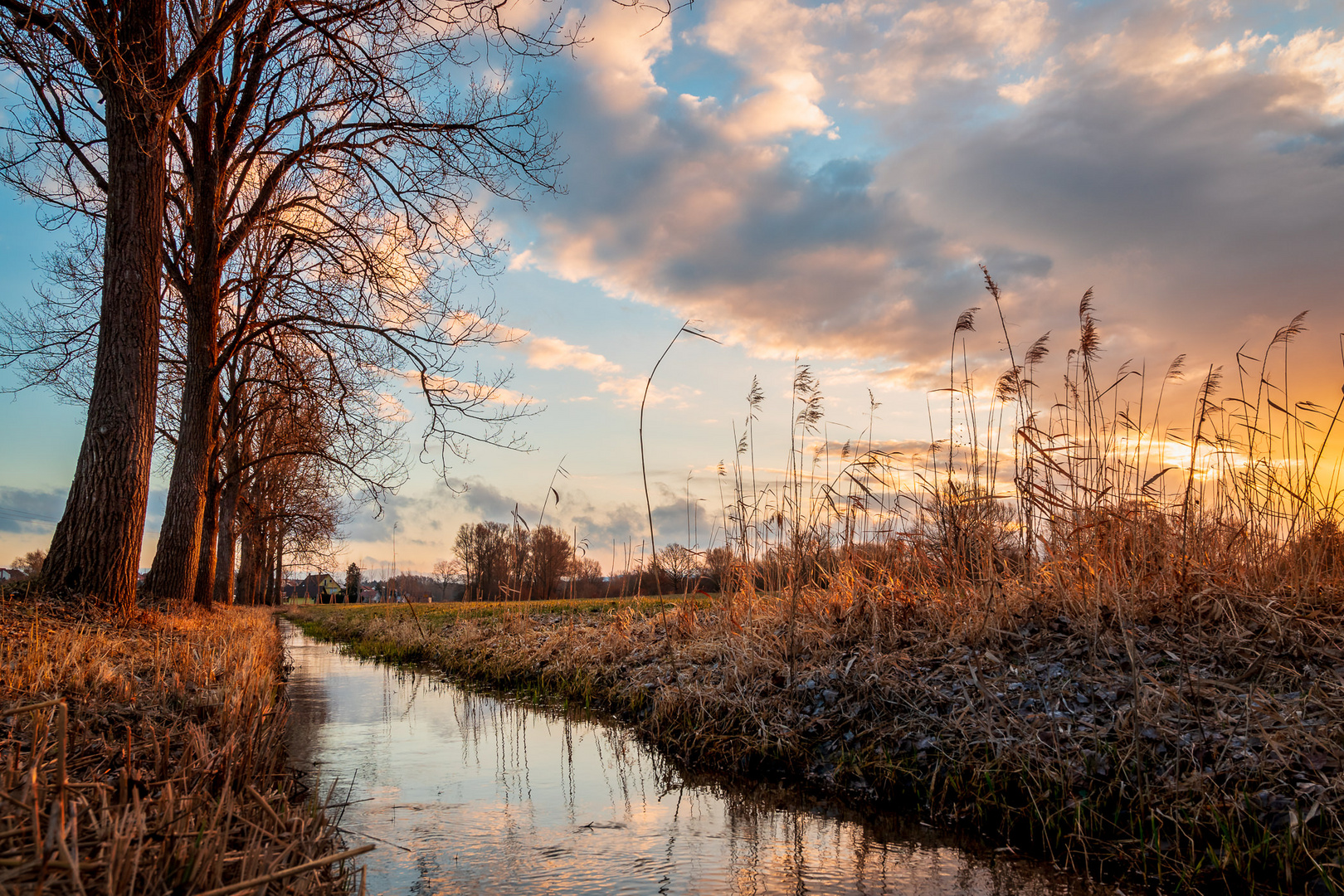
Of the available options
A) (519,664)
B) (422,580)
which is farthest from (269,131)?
(422,580)

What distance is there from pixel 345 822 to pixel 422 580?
47137 mm

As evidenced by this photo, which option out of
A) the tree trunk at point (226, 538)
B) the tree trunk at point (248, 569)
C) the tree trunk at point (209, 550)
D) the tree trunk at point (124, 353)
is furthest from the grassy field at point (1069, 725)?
the tree trunk at point (248, 569)

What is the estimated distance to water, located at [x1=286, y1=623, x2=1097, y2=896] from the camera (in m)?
3.14

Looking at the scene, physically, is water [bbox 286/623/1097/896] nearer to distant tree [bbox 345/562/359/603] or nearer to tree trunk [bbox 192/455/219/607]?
tree trunk [bbox 192/455/219/607]

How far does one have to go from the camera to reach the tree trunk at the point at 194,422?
10.9m

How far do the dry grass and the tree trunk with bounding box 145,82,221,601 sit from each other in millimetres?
5018

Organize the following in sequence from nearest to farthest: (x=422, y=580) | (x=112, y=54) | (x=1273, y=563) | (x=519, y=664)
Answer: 1. (x=1273, y=563)
2. (x=112, y=54)
3. (x=519, y=664)
4. (x=422, y=580)

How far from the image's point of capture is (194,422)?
11.3 metres

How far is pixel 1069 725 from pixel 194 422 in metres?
12.3

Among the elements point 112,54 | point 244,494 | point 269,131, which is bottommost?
point 244,494

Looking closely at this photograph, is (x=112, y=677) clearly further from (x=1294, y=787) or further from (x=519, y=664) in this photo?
(x=1294, y=787)

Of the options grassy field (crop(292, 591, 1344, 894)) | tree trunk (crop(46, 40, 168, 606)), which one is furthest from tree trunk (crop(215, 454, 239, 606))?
grassy field (crop(292, 591, 1344, 894))

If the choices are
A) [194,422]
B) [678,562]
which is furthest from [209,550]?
[678,562]

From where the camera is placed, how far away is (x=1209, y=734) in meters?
3.69
